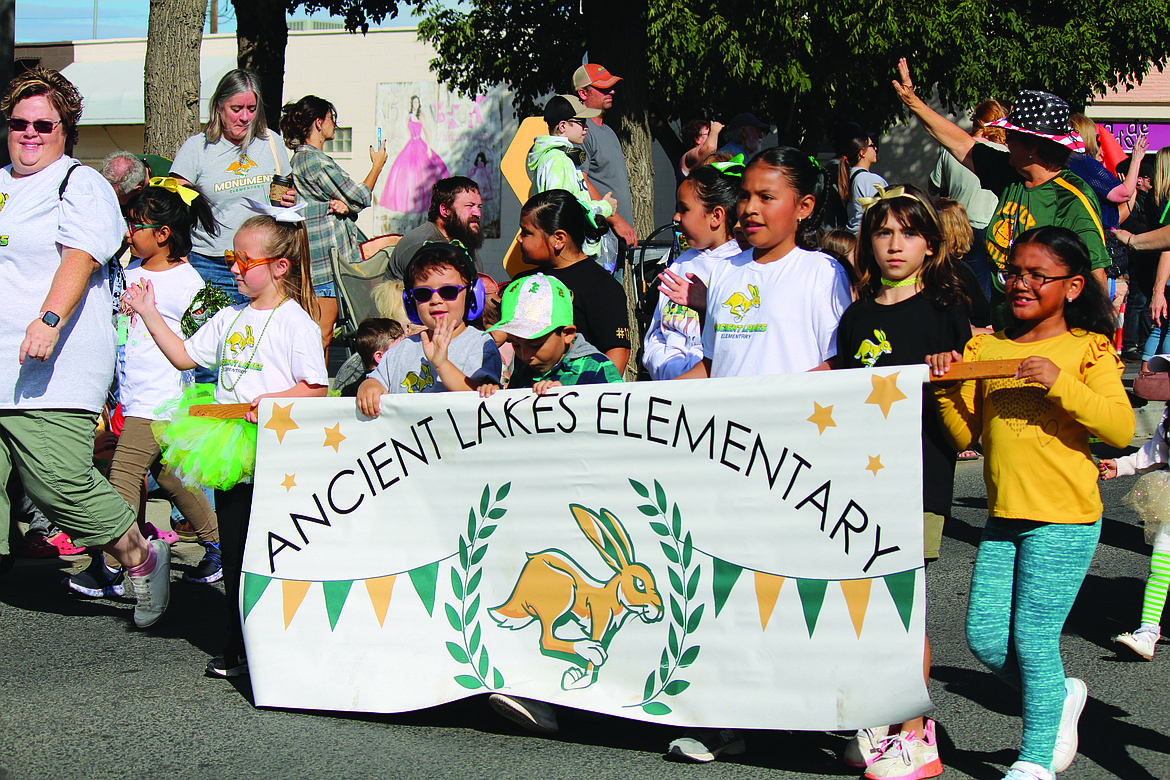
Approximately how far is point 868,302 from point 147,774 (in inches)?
106

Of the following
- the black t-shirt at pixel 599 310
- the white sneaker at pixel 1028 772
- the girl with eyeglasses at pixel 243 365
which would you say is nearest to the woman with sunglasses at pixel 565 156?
the black t-shirt at pixel 599 310

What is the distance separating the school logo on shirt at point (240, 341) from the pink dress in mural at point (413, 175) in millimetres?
25010

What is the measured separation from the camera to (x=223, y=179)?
692 cm

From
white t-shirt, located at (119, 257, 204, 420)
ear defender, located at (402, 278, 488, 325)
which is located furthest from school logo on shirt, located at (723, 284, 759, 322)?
white t-shirt, located at (119, 257, 204, 420)

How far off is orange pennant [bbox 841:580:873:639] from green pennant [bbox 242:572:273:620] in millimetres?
2078

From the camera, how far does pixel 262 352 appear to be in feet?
14.7

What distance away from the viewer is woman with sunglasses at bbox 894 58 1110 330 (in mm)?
4598

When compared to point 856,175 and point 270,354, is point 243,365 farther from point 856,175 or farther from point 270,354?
point 856,175

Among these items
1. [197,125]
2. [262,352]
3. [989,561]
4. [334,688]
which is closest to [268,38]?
[197,125]

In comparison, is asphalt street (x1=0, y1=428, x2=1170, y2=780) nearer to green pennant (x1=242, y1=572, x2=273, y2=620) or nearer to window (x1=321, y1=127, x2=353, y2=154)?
green pennant (x1=242, y1=572, x2=273, y2=620)

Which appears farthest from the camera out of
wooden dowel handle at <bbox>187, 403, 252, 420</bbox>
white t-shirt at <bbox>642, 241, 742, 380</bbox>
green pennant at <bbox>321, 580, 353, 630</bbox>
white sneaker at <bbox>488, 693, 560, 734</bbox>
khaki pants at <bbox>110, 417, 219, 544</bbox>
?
khaki pants at <bbox>110, 417, 219, 544</bbox>

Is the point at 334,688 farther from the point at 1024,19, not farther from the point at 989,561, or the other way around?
the point at 1024,19

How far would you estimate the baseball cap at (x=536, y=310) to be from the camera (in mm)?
3918

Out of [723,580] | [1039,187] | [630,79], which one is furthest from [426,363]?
[630,79]
